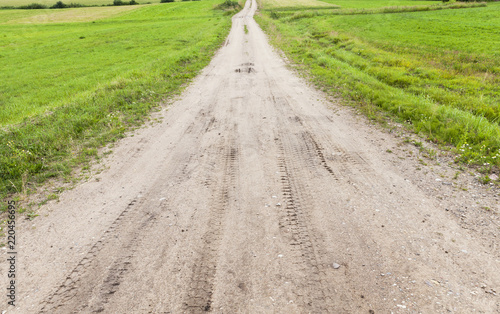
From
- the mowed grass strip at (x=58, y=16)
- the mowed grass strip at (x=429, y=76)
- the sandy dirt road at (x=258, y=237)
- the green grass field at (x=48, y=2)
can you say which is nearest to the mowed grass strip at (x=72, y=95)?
the sandy dirt road at (x=258, y=237)

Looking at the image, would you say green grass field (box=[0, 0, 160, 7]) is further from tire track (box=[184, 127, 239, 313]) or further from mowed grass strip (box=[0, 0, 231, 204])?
tire track (box=[184, 127, 239, 313])

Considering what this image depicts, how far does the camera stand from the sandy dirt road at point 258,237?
Answer: 341cm

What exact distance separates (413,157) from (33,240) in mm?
8302

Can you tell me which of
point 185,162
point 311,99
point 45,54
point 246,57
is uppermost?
point 45,54

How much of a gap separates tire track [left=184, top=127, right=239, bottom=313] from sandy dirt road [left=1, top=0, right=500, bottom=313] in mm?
19

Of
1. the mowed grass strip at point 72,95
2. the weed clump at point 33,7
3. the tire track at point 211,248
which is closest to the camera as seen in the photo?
the tire track at point 211,248

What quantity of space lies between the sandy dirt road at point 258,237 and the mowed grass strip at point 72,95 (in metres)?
1.59

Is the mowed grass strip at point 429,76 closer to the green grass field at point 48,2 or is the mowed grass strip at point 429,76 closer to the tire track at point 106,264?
the tire track at point 106,264

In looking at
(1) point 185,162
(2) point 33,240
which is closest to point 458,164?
(1) point 185,162

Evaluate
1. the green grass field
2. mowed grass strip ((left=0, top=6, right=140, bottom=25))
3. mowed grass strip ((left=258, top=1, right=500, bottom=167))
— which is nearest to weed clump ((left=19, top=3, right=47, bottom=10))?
the green grass field

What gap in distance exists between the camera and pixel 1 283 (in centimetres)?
362

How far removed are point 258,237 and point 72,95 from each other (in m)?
14.6

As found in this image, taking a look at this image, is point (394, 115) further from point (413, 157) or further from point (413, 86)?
point (413, 86)

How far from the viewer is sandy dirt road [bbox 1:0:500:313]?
3.41 m
